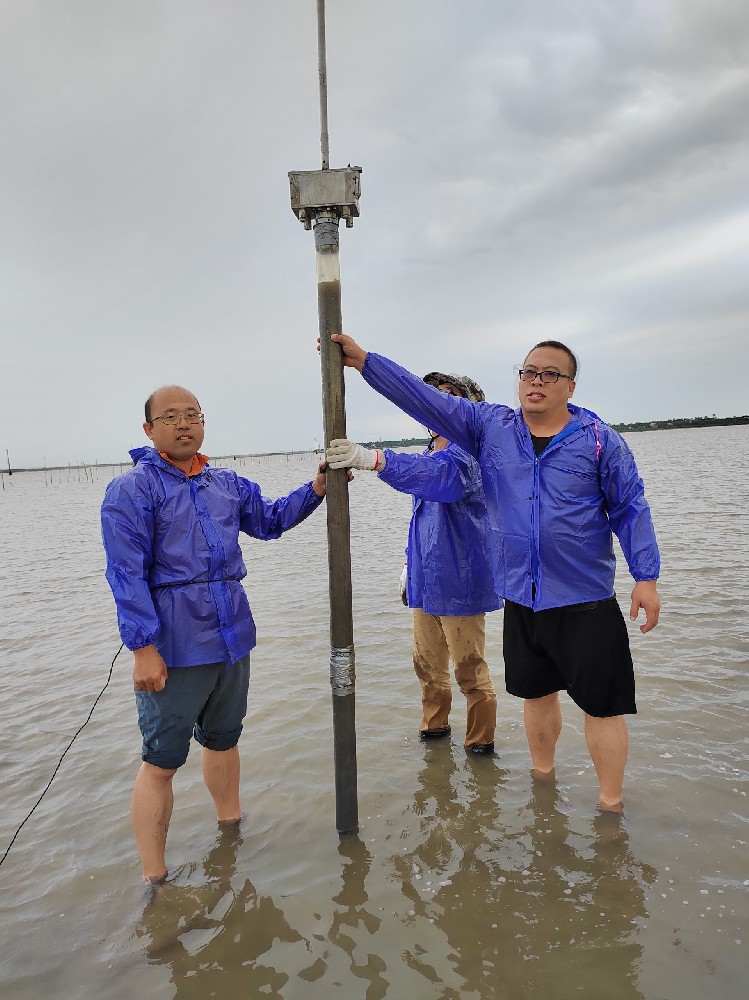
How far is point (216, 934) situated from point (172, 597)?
5.17 ft

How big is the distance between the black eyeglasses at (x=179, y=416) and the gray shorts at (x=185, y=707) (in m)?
1.27

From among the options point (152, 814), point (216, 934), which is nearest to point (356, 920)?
point (216, 934)

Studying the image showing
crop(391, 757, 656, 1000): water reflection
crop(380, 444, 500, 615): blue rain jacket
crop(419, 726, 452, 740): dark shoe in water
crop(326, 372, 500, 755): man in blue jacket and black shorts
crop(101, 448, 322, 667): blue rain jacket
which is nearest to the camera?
crop(391, 757, 656, 1000): water reflection

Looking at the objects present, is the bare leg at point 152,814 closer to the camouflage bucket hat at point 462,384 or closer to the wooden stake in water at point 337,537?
the wooden stake in water at point 337,537

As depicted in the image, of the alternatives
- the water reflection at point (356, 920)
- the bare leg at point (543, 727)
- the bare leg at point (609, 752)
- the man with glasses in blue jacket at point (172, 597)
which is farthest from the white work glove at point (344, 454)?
the water reflection at point (356, 920)

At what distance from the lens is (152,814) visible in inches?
125

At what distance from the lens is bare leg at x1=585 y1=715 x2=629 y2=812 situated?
139 inches

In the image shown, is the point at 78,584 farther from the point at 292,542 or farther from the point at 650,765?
the point at 650,765

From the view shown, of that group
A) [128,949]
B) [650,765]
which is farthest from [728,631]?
[128,949]

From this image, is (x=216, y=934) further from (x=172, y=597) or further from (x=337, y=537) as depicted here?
(x=337, y=537)

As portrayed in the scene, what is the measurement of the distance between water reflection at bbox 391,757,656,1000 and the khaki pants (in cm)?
51

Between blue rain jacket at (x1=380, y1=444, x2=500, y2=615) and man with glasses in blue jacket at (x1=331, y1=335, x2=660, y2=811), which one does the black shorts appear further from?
blue rain jacket at (x1=380, y1=444, x2=500, y2=615)

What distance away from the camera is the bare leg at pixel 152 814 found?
3.17 m

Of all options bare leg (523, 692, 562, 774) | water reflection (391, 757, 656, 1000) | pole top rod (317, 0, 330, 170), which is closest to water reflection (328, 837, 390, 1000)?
water reflection (391, 757, 656, 1000)
